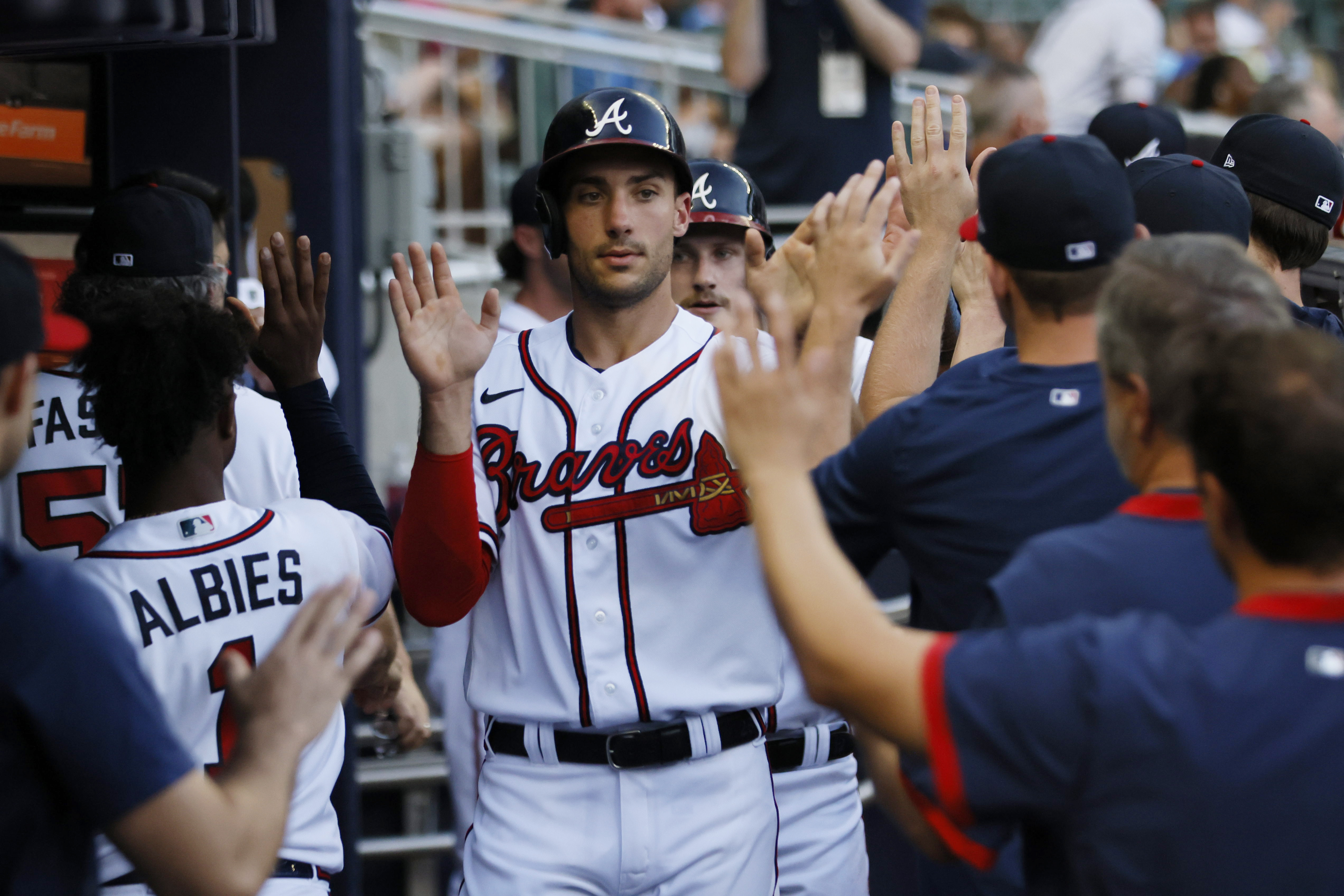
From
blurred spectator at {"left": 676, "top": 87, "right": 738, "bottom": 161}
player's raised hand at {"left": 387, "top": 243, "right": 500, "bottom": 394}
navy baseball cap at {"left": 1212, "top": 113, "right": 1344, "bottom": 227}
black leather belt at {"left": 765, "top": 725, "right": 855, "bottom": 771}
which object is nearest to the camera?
player's raised hand at {"left": 387, "top": 243, "right": 500, "bottom": 394}

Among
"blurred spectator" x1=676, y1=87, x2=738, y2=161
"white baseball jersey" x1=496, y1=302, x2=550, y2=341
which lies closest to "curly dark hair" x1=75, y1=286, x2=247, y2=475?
"white baseball jersey" x1=496, y1=302, x2=550, y2=341

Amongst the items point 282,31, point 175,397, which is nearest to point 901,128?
point 175,397

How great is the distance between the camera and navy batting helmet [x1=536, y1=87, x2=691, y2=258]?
2908mm

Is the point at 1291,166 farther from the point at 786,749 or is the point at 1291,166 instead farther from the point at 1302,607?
the point at 1302,607

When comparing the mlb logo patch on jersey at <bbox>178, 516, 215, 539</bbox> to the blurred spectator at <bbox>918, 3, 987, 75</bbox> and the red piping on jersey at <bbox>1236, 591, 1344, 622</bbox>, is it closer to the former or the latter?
the red piping on jersey at <bbox>1236, 591, 1344, 622</bbox>

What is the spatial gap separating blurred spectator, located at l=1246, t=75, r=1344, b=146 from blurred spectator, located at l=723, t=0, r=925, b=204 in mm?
1390

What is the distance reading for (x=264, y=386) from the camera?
13.6 feet

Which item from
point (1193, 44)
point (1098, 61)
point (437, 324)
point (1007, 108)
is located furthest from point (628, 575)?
point (1193, 44)

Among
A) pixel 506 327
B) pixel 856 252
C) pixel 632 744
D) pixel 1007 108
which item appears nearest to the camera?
pixel 856 252

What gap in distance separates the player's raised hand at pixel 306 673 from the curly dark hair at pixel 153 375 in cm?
58

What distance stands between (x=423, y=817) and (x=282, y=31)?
2.84 meters

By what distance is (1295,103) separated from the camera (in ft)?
16.6

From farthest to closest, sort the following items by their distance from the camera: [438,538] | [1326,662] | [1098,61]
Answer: [1098,61] < [438,538] < [1326,662]

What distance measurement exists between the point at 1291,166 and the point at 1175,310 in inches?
68.0
